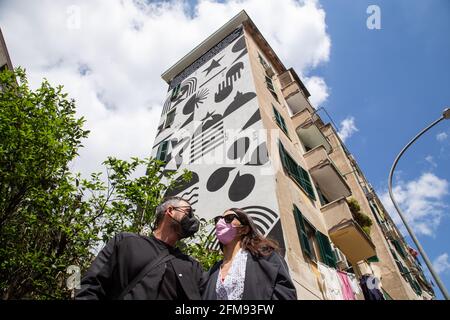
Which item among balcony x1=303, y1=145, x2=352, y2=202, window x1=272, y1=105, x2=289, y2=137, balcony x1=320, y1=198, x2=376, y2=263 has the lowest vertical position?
balcony x1=320, y1=198, x2=376, y2=263

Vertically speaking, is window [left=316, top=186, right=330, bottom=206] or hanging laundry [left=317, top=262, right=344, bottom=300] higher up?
window [left=316, top=186, right=330, bottom=206]

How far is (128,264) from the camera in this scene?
8.11 ft

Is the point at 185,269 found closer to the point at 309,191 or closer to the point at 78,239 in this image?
the point at 78,239

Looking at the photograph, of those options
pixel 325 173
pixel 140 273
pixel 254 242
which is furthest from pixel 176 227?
pixel 325 173

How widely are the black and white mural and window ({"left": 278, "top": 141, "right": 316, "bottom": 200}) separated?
40.6 inches

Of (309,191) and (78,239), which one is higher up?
(309,191)

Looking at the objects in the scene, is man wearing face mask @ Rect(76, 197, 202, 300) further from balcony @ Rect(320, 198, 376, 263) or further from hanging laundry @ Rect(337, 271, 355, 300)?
balcony @ Rect(320, 198, 376, 263)

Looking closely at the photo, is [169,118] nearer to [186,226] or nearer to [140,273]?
[186,226]

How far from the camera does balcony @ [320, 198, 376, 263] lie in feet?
35.4

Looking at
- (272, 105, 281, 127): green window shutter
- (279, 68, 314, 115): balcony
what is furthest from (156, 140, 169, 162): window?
(279, 68, 314, 115): balcony

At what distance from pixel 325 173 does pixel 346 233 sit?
337 centimetres

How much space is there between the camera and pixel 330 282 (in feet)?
29.2

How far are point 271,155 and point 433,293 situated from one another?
20.7 m

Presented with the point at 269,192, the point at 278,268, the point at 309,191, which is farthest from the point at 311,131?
the point at 278,268
